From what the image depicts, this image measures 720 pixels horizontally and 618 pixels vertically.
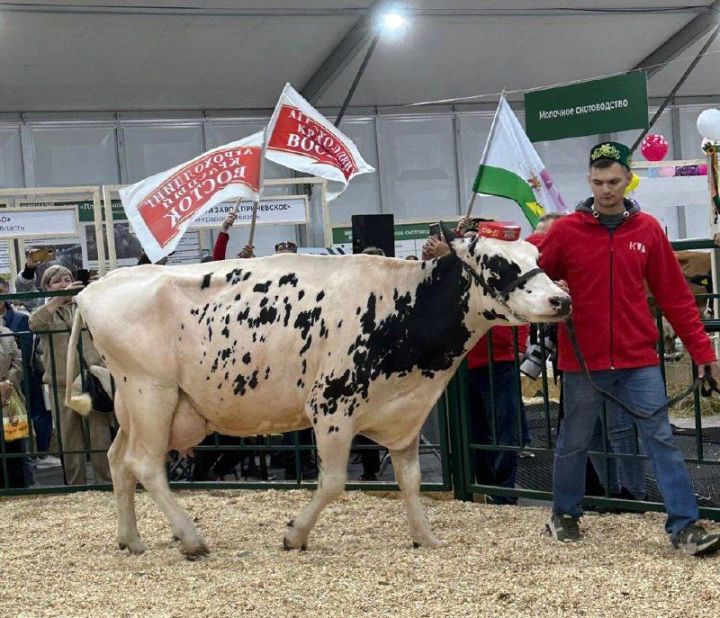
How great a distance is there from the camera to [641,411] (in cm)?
470

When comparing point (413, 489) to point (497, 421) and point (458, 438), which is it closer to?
point (458, 438)

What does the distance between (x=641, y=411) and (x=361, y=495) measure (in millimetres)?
2424

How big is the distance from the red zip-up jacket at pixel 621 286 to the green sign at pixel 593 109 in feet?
11.0

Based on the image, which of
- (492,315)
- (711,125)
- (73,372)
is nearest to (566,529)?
(492,315)

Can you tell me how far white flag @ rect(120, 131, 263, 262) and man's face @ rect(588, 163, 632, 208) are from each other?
2.63 metres

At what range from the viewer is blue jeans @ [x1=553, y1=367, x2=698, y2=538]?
179 inches

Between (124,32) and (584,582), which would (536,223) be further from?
(124,32)

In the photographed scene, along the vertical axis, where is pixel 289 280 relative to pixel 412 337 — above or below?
above

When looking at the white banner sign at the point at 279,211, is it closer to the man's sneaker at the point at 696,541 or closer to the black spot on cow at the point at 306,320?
the black spot on cow at the point at 306,320

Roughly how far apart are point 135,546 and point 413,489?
1.49 metres

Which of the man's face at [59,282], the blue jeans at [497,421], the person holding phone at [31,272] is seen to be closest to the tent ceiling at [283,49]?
the person holding phone at [31,272]

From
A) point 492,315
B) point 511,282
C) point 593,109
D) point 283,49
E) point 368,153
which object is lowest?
point 492,315

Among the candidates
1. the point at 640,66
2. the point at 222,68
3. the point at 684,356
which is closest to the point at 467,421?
the point at 684,356

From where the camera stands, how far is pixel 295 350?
4855 millimetres
